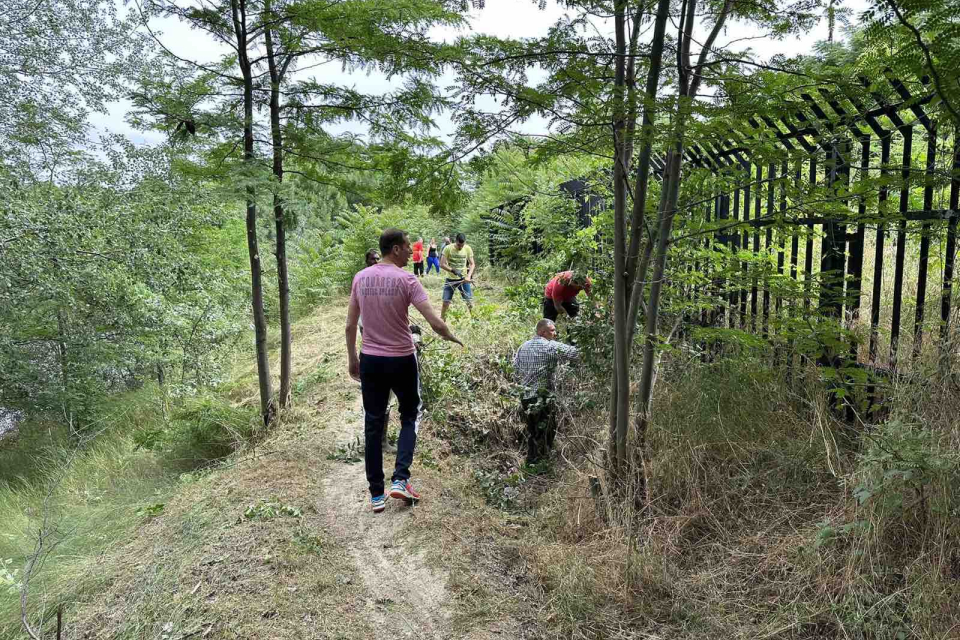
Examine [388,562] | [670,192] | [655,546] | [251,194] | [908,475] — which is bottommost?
[388,562]

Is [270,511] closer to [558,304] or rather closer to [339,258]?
[558,304]

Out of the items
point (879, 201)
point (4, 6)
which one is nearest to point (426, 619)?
point (879, 201)

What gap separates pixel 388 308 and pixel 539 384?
2300 mm

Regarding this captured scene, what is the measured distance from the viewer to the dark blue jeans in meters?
4.38

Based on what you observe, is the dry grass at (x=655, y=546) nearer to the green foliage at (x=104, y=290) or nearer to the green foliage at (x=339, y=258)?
the green foliage at (x=104, y=290)

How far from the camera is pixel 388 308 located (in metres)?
4.33

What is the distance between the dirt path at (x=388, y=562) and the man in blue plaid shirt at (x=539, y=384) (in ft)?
5.02

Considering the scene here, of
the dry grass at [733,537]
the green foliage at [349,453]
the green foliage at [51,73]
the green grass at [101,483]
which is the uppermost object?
the green foliage at [51,73]

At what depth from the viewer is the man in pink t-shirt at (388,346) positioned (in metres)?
4.34

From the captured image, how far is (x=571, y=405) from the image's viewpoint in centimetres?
566

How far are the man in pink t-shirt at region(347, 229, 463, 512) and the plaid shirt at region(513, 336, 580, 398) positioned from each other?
69.9 inches

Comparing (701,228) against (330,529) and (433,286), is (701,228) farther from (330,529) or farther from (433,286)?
(433,286)

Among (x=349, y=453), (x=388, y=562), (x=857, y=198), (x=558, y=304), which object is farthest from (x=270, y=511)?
(x=857, y=198)

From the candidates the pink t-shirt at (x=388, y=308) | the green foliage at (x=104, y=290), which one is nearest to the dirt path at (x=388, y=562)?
the pink t-shirt at (x=388, y=308)
